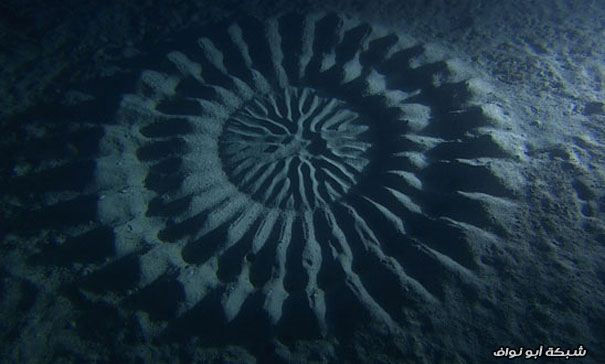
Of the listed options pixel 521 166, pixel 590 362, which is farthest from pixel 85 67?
pixel 590 362

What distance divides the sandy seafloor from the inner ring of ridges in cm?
41

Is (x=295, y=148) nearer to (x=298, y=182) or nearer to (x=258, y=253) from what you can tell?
(x=298, y=182)

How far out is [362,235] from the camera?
2.12m

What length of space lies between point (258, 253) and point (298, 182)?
1.77 feet

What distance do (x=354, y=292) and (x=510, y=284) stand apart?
2.67 feet

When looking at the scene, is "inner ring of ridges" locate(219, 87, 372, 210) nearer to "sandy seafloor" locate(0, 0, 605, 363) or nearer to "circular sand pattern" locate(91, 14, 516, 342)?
"circular sand pattern" locate(91, 14, 516, 342)

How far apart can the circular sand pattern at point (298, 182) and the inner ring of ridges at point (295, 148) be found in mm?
11

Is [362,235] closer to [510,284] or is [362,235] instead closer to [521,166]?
[510,284]

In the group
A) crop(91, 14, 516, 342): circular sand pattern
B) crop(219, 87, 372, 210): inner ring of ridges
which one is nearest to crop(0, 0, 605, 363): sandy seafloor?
crop(91, 14, 516, 342): circular sand pattern

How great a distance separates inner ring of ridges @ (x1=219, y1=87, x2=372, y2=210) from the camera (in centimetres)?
233

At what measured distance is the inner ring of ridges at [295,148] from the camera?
2.33 m

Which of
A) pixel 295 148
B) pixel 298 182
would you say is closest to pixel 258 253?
pixel 298 182

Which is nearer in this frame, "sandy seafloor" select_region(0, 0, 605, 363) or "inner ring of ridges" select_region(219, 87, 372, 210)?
"sandy seafloor" select_region(0, 0, 605, 363)

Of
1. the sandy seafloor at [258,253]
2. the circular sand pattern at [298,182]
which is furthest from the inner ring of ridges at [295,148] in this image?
the sandy seafloor at [258,253]
